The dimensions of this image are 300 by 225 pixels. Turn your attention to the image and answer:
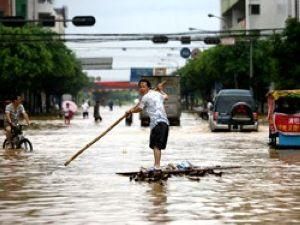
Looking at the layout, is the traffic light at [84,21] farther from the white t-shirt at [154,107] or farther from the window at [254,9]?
the window at [254,9]

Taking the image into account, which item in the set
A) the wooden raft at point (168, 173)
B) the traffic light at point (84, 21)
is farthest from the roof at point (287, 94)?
the traffic light at point (84, 21)

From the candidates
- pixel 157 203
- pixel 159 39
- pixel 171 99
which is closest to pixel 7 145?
pixel 157 203

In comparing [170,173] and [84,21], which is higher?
[84,21]

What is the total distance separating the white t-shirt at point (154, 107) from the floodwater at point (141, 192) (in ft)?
4.03

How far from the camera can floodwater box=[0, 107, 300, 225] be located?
38.3 ft

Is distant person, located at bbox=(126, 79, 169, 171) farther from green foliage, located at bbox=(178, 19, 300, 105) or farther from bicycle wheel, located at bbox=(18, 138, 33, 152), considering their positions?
green foliage, located at bbox=(178, 19, 300, 105)

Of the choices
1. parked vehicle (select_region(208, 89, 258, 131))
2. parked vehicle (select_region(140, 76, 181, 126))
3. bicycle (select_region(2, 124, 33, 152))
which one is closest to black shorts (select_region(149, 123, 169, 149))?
bicycle (select_region(2, 124, 33, 152))

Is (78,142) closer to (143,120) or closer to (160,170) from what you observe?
(160,170)

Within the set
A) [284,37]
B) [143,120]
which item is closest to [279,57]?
[284,37]

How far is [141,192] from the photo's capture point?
47.9 ft

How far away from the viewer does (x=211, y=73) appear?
91.1m

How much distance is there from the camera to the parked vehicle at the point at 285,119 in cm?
2677

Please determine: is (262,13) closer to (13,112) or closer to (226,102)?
(226,102)

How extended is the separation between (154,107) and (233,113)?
25367 mm
